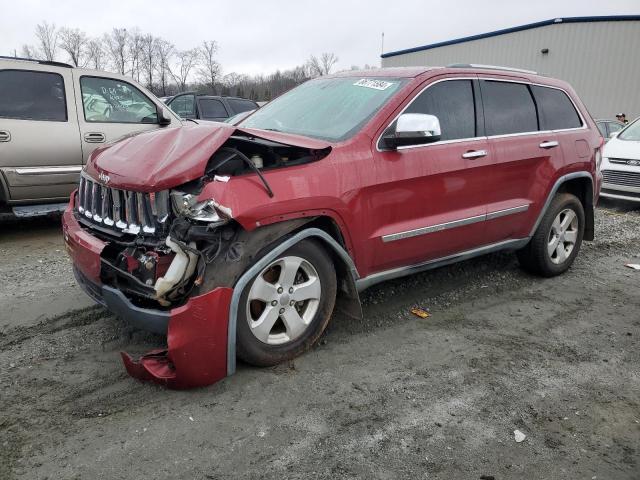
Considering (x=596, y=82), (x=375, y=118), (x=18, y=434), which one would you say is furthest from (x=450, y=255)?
(x=596, y=82)

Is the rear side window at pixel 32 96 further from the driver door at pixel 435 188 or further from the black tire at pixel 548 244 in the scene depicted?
the black tire at pixel 548 244

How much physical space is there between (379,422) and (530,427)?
0.78 meters

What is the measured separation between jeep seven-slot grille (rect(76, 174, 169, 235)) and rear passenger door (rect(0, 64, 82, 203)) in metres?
2.85

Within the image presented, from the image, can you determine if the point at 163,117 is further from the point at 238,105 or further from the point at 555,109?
the point at 238,105

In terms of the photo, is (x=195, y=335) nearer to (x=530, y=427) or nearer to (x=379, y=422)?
Result: (x=379, y=422)

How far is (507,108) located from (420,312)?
1874 mm

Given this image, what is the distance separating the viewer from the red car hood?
2.88 m

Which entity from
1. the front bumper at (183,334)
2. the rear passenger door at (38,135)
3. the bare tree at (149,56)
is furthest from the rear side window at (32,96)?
the bare tree at (149,56)

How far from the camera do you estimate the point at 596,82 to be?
928 inches

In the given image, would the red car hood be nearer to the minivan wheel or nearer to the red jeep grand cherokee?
the red jeep grand cherokee

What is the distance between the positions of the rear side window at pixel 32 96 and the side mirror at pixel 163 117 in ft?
3.50

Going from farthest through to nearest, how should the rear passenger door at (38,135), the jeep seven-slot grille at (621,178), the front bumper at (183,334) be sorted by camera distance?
1. the jeep seven-slot grille at (621,178)
2. the rear passenger door at (38,135)
3. the front bumper at (183,334)

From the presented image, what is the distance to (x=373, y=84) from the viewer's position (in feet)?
12.9

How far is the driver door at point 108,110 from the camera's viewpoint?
619 centimetres
